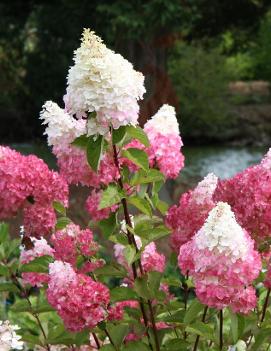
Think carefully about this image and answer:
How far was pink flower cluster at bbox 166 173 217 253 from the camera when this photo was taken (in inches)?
91.4

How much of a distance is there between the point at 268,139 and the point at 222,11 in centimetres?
460

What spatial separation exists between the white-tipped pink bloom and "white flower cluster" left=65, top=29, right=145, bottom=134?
41 cm

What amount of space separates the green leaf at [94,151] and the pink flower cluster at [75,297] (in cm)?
30

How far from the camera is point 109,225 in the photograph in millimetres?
2176

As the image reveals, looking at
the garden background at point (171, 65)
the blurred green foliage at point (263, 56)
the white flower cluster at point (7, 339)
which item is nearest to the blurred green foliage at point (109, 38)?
the garden background at point (171, 65)

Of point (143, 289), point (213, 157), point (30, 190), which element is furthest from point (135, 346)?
point (213, 157)

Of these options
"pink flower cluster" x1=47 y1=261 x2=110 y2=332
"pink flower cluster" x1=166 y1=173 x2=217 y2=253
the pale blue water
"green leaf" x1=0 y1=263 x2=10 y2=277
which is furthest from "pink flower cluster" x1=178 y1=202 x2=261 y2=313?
the pale blue water

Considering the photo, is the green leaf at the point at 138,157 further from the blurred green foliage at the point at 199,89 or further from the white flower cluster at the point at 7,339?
the blurred green foliage at the point at 199,89

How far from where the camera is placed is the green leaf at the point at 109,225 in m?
2.16

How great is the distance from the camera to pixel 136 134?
206 cm

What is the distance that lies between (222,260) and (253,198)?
0.31 meters

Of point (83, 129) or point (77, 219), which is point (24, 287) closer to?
point (83, 129)

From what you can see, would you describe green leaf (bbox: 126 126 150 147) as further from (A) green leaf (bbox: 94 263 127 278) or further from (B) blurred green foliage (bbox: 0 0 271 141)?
(B) blurred green foliage (bbox: 0 0 271 141)

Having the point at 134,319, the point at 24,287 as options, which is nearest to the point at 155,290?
the point at 134,319
